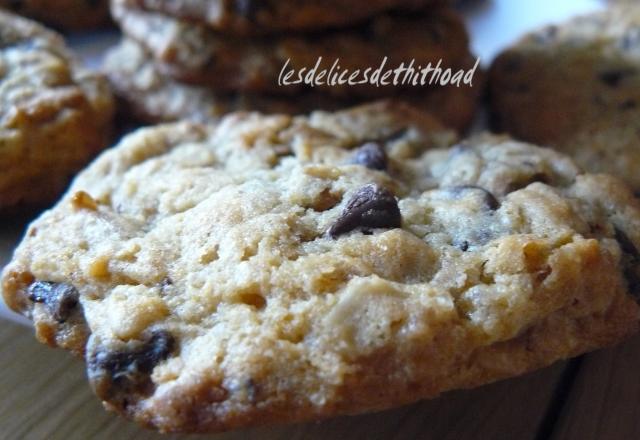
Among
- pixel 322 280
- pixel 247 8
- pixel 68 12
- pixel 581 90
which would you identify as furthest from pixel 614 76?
pixel 68 12

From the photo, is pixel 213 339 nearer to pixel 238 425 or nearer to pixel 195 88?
pixel 238 425

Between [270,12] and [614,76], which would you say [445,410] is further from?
[614,76]

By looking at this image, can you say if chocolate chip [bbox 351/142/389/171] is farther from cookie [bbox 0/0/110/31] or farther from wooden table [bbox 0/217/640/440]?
cookie [bbox 0/0/110/31]

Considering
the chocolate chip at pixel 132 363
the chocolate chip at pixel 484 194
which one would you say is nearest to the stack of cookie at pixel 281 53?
the chocolate chip at pixel 484 194

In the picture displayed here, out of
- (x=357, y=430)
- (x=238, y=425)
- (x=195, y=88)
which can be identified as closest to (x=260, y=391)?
(x=238, y=425)

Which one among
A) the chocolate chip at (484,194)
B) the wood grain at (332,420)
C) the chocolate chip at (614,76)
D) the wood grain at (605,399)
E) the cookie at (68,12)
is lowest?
the wood grain at (332,420)

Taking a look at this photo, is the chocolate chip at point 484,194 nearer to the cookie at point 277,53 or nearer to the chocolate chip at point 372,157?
the chocolate chip at point 372,157
